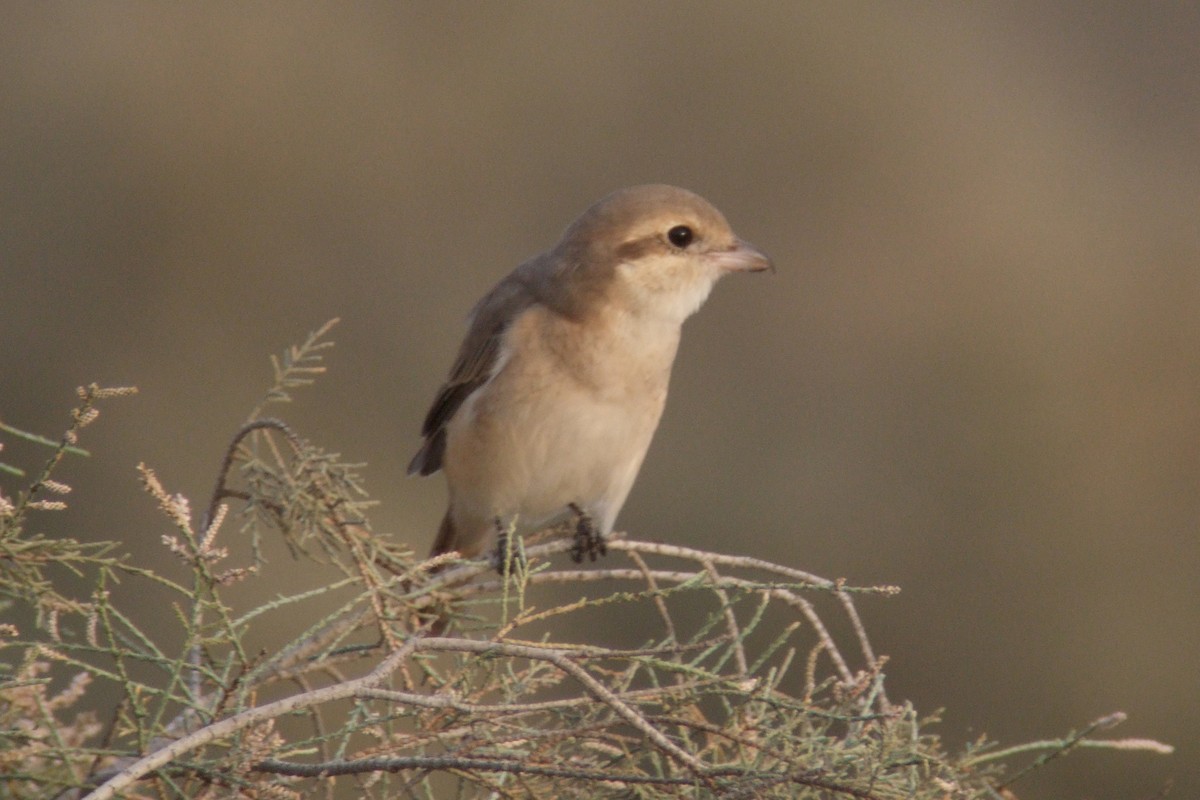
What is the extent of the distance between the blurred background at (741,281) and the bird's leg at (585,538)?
4406mm

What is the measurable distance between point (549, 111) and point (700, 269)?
12.3 metres

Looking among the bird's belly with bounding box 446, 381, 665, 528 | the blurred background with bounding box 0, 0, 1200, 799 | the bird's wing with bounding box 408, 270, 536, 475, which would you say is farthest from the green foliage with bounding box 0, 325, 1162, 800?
the blurred background with bounding box 0, 0, 1200, 799

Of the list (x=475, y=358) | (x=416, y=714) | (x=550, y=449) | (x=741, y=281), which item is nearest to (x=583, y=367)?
(x=550, y=449)

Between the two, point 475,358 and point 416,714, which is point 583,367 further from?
point 416,714

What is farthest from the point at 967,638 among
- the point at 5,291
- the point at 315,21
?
the point at 315,21

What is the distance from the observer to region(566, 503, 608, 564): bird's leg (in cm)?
450

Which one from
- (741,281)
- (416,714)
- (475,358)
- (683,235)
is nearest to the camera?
(416,714)

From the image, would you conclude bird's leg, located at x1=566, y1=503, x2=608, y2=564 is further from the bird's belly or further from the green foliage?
the green foliage

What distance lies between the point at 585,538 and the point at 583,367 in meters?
0.45

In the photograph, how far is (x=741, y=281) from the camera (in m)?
14.1

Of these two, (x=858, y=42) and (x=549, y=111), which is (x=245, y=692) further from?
(x=858, y=42)

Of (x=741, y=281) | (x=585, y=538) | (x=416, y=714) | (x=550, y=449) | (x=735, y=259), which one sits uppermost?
(x=735, y=259)

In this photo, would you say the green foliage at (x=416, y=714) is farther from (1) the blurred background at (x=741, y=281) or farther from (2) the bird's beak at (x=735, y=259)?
(1) the blurred background at (x=741, y=281)

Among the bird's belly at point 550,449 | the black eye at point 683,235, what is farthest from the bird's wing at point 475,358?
the black eye at point 683,235
